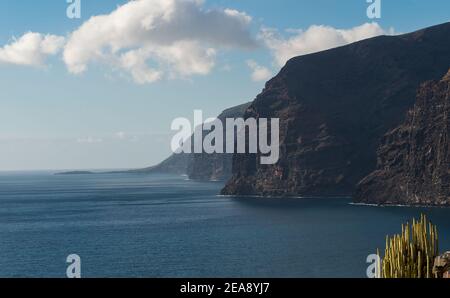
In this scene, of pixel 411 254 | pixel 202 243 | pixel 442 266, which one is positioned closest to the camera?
pixel 411 254

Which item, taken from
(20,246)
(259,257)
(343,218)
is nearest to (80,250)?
(20,246)

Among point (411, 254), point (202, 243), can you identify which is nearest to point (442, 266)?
point (411, 254)

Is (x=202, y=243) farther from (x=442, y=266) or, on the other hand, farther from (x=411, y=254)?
(x=411, y=254)

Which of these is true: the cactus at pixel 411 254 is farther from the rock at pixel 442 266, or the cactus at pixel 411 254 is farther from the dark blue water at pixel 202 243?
the dark blue water at pixel 202 243

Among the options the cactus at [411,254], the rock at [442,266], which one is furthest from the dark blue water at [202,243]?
the cactus at [411,254]

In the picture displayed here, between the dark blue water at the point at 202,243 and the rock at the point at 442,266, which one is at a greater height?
the rock at the point at 442,266

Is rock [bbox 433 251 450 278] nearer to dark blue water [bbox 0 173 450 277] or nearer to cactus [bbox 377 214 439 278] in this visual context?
cactus [bbox 377 214 439 278]

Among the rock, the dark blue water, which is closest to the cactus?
the rock
